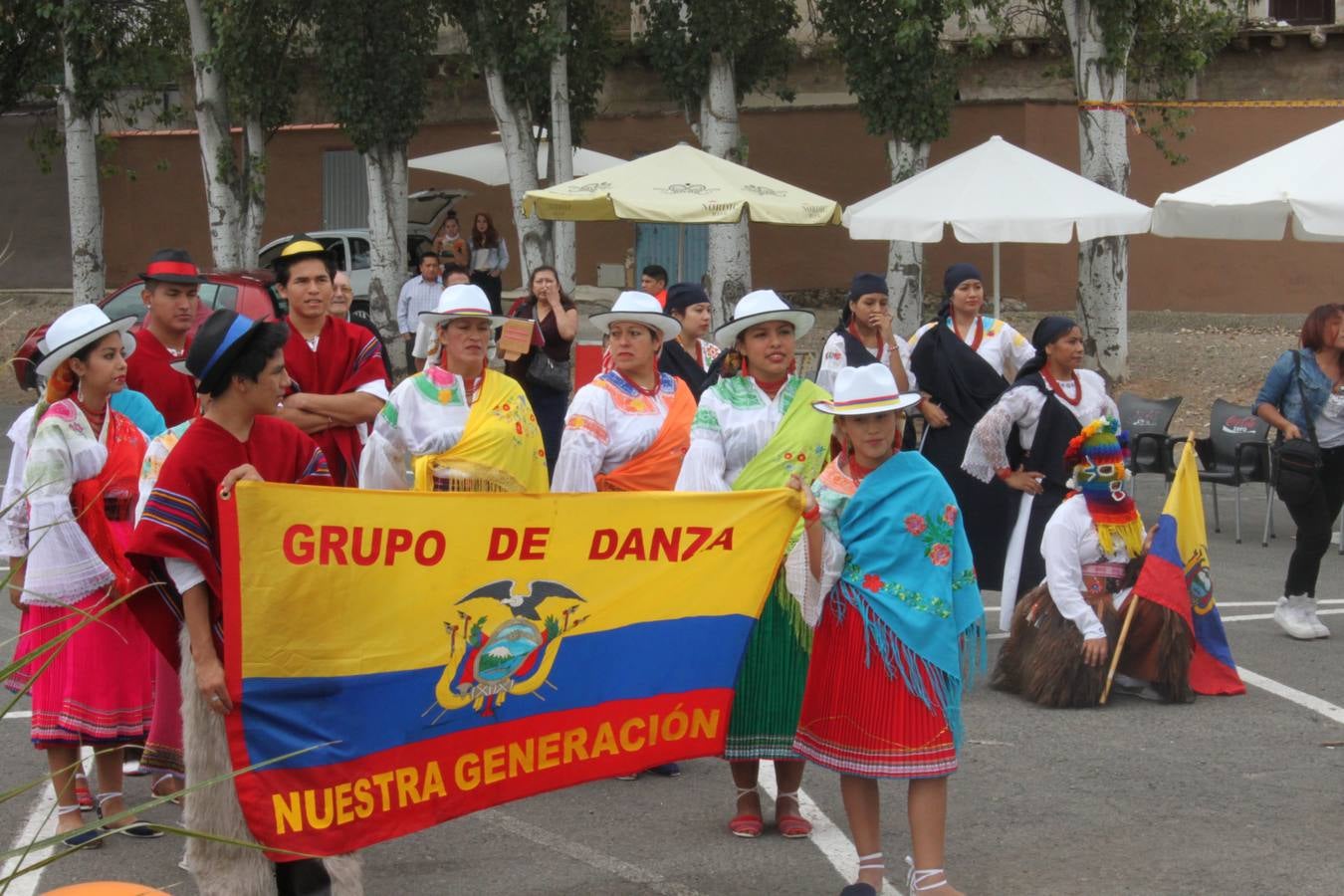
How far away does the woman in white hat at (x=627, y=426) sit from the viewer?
659 cm

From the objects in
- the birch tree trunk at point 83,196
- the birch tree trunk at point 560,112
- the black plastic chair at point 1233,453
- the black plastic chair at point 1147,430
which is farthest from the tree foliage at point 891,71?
the birch tree trunk at point 83,196

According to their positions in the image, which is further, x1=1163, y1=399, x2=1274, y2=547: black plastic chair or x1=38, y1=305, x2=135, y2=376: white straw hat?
x1=1163, y1=399, x2=1274, y2=547: black plastic chair

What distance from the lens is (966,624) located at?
199 inches

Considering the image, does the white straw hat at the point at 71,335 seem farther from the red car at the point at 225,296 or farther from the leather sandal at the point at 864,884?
the red car at the point at 225,296

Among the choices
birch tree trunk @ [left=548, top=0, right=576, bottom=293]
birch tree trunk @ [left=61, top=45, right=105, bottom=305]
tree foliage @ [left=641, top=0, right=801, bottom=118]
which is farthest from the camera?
birch tree trunk @ [left=61, top=45, right=105, bottom=305]

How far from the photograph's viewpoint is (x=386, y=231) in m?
22.4

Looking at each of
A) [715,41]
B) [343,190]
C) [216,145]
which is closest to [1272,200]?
[715,41]

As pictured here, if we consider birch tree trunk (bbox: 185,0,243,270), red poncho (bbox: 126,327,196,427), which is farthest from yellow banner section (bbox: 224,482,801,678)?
birch tree trunk (bbox: 185,0,243,270)

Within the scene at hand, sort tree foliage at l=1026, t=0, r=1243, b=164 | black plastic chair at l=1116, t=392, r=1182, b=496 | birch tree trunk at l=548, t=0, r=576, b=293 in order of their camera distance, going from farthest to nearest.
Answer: birch tree trunk at l=548, t=0, r=576, b=293 → tree foliage at l=1026, t=0, r=1243, b=164 → black plastic chair at l=1116, t=392, r=1182, b=496

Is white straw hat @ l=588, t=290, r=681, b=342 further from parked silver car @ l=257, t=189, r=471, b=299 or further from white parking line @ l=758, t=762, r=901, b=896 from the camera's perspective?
parked silver car @ l=257, t=189, r=471, b=299

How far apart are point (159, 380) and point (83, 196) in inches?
651

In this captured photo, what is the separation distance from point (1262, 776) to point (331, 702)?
3.88m

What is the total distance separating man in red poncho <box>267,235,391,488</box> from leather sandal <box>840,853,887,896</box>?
8.74ft

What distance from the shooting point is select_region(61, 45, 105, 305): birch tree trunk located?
71.0 feet
